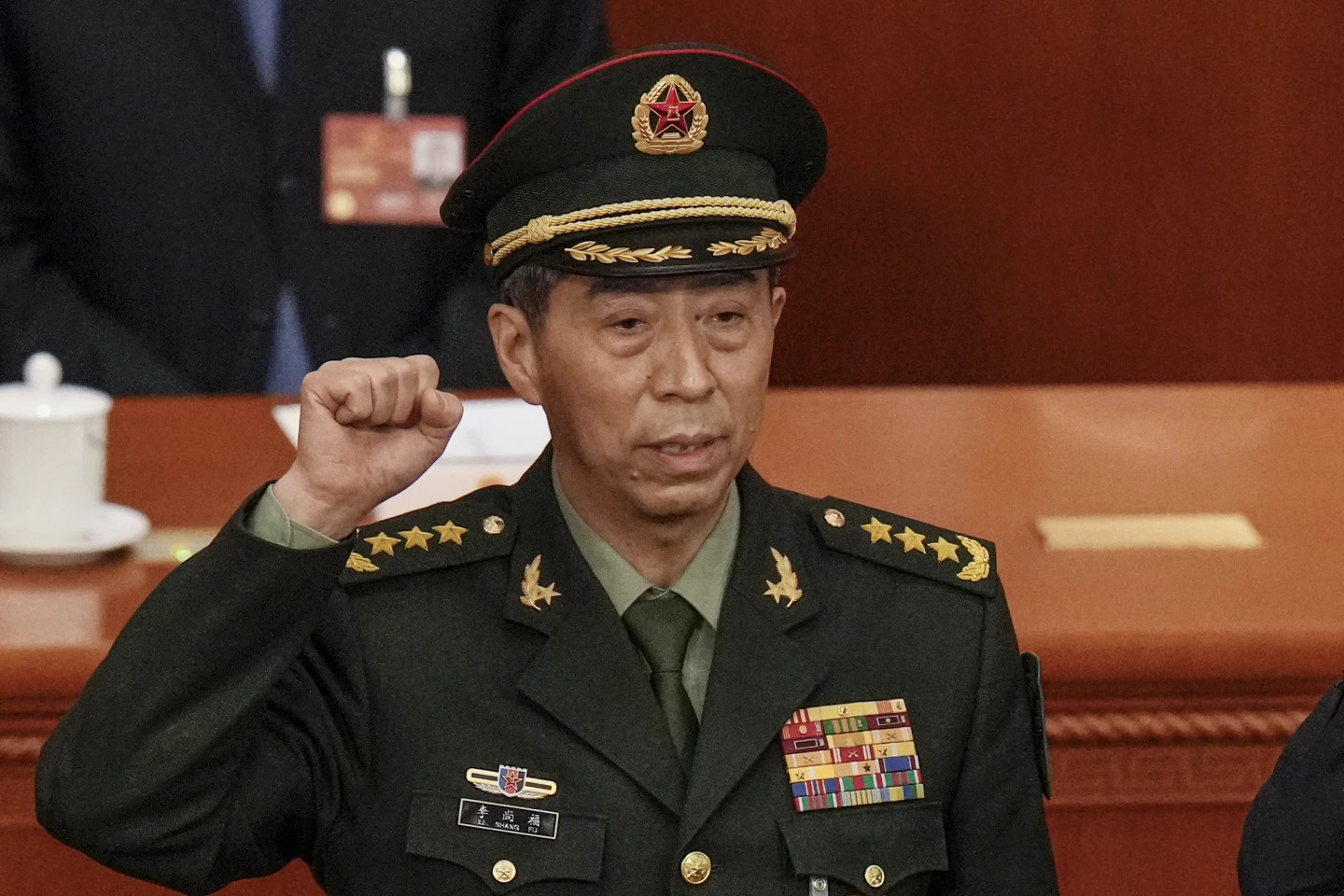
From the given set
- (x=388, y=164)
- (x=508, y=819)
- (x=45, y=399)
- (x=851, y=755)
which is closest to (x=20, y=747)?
(x=45, y=399)

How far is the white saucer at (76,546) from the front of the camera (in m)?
2.19

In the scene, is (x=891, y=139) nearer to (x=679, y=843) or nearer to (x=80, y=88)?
(x=80, y=88)

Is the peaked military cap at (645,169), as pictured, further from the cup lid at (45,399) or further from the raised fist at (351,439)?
the cup lid at (45,399)

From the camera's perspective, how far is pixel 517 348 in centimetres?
168

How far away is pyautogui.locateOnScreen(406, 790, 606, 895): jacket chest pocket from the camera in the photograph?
63.9 inches

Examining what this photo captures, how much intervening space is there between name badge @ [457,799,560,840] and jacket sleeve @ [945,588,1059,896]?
0.32 m

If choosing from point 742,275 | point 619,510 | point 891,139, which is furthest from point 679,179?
point 891,139

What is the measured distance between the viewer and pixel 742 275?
5.28 feet

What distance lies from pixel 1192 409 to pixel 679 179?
4.76 ft

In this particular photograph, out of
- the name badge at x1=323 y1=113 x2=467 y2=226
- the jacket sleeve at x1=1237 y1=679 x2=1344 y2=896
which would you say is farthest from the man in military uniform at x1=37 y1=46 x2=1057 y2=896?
the name badge at x1=323 y1=113 x2=467 y2=226

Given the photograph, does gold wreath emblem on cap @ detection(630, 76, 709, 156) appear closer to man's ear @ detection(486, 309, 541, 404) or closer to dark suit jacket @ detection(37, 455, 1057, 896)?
man's ear @ detection(486, 309, 541, 404)

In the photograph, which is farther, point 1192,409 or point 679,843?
point 1192,409

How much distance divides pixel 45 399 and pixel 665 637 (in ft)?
2.82

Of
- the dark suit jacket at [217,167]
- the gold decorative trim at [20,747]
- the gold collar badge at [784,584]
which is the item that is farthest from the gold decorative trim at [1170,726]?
the dark suit jacket at [217,167]
